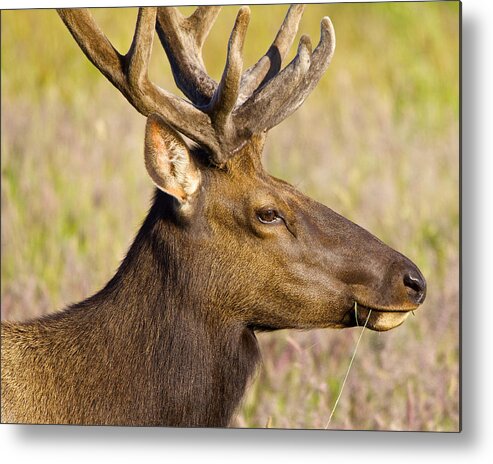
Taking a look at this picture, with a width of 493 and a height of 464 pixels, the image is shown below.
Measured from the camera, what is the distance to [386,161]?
20.7 ft

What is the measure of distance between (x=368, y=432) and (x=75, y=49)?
251cm

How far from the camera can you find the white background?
4312 millimetres

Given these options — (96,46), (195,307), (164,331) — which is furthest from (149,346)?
(96,46)

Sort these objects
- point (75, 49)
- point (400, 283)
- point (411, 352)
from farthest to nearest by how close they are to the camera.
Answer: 1. point (75, 49)
2. point (411, 352)
3. point (400, 283)

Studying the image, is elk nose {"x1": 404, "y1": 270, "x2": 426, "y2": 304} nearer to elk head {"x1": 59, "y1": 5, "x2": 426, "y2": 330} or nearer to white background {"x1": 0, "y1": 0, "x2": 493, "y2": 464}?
elk head {"x1": 59, "y1": 5, "x2": 426, "y2": 330}

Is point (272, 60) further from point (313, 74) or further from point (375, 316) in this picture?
point (375, 316)

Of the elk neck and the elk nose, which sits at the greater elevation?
the elk nose

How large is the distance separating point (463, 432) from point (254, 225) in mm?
1121

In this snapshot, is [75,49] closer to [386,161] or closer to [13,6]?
[13,6]

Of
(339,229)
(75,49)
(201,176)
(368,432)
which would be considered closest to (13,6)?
(75,49)

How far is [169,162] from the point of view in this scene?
12.3 ft

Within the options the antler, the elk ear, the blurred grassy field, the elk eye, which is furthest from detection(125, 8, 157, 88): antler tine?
the blurred grassy field

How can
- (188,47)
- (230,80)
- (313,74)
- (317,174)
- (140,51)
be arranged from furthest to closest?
(317,174) → (188,47) → (313,74) → (140,51) → (230,80)

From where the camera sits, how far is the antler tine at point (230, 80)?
372 centimetres
